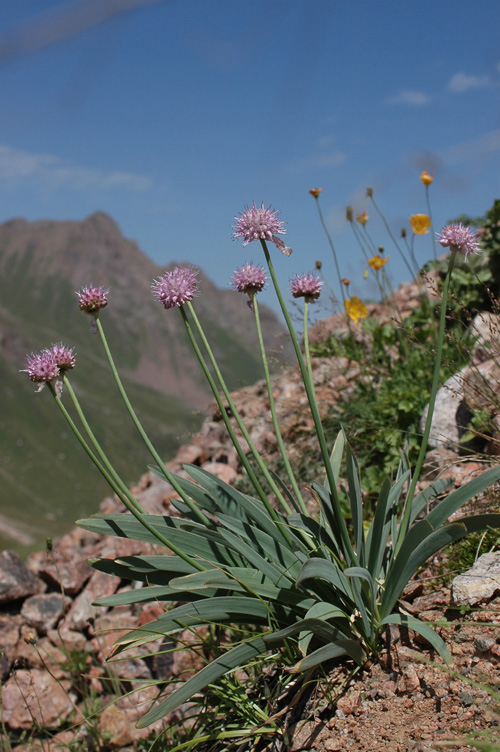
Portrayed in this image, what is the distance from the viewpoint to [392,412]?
4.58 metres

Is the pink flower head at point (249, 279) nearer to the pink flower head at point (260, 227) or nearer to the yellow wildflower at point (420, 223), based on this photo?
the pink flower head at point (260, 227)

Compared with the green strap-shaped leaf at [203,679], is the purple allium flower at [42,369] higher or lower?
higher

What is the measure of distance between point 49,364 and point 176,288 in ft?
1.88

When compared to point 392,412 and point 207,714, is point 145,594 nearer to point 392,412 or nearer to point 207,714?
point 207,714

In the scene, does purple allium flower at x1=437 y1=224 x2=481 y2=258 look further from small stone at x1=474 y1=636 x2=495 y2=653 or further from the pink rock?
the pink rock

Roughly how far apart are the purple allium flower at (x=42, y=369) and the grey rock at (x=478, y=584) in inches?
73.2

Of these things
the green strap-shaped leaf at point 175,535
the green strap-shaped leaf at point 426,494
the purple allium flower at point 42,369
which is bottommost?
the green strap-shaped leaf at point 426,494

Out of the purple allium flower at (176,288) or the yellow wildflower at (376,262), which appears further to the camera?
the yellow wildflower at (376,262)

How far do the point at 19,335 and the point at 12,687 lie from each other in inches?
7702

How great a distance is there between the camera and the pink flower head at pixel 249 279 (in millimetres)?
2539

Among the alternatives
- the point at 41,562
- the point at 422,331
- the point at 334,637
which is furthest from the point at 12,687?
the point at 422,331

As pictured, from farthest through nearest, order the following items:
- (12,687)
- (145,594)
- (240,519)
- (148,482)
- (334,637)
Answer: (148,482) → (12,687) → (240,519) → (145,594) → (334,637)

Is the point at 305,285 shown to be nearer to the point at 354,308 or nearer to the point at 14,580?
the point at 354,308

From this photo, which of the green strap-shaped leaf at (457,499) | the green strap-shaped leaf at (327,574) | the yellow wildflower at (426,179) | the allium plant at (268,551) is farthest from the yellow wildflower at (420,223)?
the green strap-shaped leaf at (327,574)
